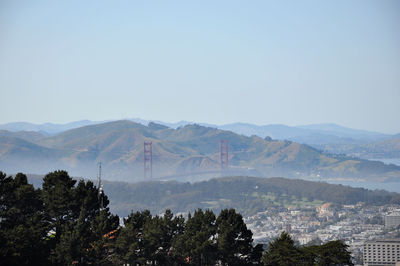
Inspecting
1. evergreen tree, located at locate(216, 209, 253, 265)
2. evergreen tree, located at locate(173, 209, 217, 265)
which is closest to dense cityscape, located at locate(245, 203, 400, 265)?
evergreen tree, located at locate(216, 209, 253, 265)

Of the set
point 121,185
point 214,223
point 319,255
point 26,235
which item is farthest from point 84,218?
point 121,185

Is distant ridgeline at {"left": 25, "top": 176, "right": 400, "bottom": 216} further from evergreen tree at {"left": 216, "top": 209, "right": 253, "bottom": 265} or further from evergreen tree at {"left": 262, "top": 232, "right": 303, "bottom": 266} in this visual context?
evergreen tree at {"left": 216, "top": 209, "right": 253, "bottom": 265}

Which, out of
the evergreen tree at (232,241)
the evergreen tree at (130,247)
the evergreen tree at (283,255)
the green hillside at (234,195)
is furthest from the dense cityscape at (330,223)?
the evergreen tree at (130,247)

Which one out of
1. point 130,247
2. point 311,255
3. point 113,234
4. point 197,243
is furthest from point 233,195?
point 130,247

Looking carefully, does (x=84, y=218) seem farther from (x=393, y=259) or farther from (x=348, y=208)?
(x=348, y=208)

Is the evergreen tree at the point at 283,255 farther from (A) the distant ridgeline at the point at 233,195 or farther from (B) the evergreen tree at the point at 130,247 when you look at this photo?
(A) the distant ridgeline at the point at 233,195
